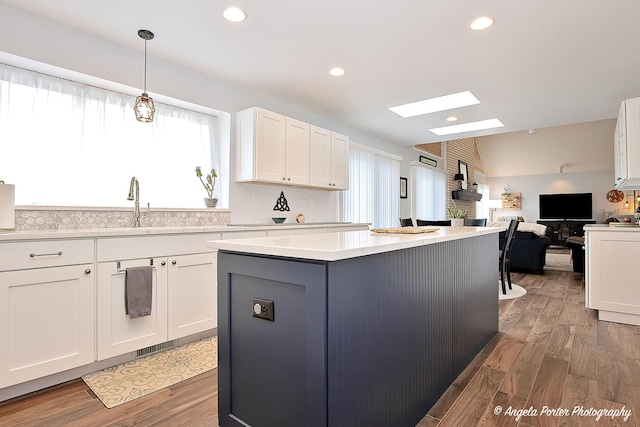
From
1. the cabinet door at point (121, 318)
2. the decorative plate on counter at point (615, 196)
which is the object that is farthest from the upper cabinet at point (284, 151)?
the decorative plate on counter at point (615, 196)

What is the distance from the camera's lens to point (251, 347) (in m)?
1.44

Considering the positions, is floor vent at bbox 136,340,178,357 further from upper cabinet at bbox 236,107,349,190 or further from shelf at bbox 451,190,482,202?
shelf at bbox 451,190,482,202

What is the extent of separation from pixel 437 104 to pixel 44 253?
429 cm

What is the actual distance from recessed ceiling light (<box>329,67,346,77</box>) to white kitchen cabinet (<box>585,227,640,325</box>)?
288cm

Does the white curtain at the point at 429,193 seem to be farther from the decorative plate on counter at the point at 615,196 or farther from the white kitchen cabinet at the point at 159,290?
the decorative plate on counter at the point at 615,196

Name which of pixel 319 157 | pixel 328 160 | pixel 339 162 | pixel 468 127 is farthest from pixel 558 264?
pixel 319 157

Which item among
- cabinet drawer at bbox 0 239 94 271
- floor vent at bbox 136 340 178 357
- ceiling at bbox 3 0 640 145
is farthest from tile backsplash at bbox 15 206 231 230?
ceiling at bbox 3 0 640 145

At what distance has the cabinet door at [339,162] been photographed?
15.4 ft

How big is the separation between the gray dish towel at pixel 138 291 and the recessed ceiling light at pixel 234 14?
1870mm

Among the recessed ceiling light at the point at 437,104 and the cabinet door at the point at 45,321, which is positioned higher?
the recessed ceiling light at the point at 437,104

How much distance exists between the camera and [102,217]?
283cm

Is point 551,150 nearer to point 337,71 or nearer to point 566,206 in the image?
point 566,206

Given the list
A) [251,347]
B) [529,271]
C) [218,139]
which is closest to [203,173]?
[218,139]

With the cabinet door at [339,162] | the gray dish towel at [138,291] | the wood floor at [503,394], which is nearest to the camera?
the wood floor at [503,394]
